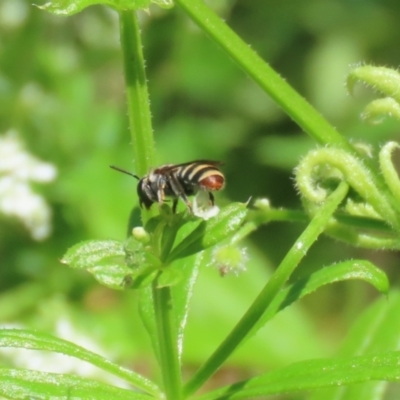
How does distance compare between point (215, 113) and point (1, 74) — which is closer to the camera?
point (1, 74)

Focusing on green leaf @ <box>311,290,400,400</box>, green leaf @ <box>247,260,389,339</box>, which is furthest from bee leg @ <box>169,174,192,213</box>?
green leaf @ <box>311,290,400,400</box>

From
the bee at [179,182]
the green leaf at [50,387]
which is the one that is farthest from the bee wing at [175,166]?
the green leaf at [50,387]

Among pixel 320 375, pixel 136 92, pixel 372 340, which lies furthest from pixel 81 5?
pixel 372 340

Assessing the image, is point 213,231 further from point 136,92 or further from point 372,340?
point 372,340

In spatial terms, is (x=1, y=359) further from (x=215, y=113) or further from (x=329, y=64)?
(x=329, y=64)

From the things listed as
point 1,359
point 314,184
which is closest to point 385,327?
point 314,184

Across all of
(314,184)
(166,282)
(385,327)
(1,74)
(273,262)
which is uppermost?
(1,74)
